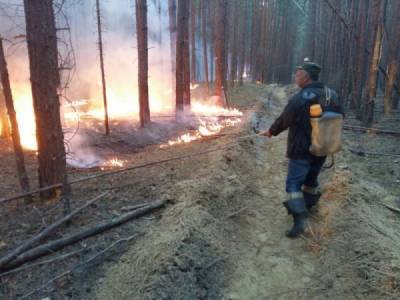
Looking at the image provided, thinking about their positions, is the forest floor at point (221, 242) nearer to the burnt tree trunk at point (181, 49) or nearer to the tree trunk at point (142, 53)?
the tree trunk at point (142, 53)

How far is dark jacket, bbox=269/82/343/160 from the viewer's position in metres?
5.05

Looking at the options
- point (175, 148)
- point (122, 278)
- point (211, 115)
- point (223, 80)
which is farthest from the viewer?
point (223, 80)

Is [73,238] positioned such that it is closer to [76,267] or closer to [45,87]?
[76,267]

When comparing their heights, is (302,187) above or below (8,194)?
above

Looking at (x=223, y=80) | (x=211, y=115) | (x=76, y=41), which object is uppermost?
(x=76, y=41)

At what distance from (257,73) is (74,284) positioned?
4147cm

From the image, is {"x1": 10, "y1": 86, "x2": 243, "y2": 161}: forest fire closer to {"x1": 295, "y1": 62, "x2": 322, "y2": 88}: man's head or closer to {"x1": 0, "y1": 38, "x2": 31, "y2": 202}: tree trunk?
{"x1": 0, "y1": 38, "x2": 31, "y2": 202}: tree trunk

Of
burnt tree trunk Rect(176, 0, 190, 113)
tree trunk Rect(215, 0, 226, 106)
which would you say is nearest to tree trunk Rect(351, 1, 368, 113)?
tree trunk Rect(215, 0, 226, 106)

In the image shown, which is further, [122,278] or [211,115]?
[211,115]

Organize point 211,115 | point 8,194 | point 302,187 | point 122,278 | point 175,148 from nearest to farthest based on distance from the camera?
point 122,278, point 302,187, point 8,194, point 175,148, point 211,115

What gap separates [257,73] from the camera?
43031mm

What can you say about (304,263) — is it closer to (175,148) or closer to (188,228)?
(188,228)

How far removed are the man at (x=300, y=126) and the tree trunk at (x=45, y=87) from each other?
12.6 ft

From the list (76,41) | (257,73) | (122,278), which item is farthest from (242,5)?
(122,278)
